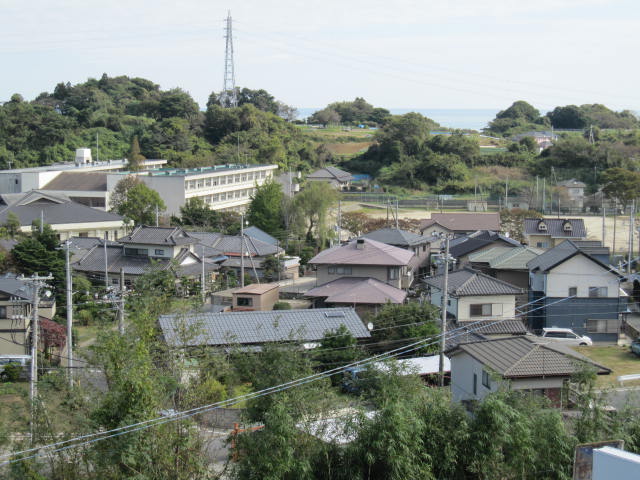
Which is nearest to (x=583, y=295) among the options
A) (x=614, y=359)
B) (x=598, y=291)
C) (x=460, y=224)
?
(x=598, y=291)

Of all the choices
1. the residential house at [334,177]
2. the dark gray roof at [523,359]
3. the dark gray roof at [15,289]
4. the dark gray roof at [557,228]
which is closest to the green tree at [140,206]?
the dark gray roof at [15,289]

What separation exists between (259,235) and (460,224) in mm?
7901

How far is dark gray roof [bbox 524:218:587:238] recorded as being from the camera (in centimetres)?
2431

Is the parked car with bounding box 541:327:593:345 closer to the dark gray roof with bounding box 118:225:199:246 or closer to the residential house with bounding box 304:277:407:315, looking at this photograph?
the residential house with bounding box 304:277:407:315

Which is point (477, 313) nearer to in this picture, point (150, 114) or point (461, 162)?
point (461, 162)

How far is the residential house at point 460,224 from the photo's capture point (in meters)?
27.8

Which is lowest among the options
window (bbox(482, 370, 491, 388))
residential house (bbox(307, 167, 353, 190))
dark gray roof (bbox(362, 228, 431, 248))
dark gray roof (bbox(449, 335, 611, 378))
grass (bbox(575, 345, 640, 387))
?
grass (bbox(575, 345, 640, 387))

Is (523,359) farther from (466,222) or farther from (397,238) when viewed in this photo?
(466,222)

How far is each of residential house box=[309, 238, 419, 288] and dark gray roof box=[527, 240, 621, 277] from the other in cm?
360

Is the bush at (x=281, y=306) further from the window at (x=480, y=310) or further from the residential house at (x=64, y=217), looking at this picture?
the residential house at (x=64, y=217)

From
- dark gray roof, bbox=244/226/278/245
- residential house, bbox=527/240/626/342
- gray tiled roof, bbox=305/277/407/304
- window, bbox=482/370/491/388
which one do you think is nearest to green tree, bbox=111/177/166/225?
dark gray roof, bbox=244/226/278/245

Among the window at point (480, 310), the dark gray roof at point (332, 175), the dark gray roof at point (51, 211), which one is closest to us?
the window at point (480, 310)

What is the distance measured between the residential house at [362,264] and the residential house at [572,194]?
21.4 meters

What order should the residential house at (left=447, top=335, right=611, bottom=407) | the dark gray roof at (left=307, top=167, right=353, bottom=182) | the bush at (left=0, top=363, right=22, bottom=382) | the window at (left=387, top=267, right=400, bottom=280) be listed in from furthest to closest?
1. the dark gray roof at (left=307, top=167, right=353, bottom=182)
2. the window at (left=387, top=267, right=400, bottom=280)
3. the bush at (left=0, top=363, right=22, bottom=382)
4. the residential house at (left=447, top=335, right=611, bottom=407)
